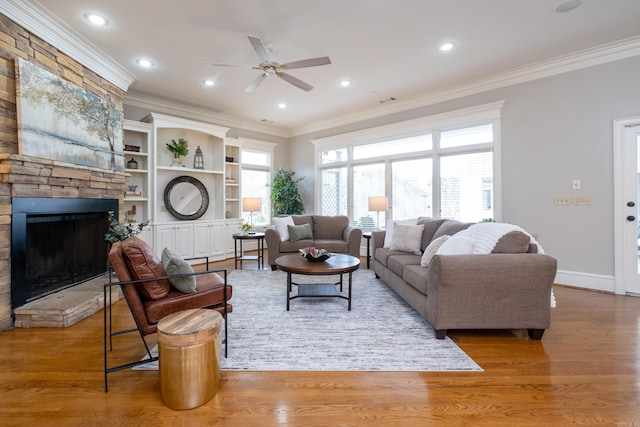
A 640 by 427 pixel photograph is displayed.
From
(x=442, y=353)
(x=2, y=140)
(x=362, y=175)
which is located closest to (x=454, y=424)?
(x=442, y=353)

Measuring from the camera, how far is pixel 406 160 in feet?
18.6

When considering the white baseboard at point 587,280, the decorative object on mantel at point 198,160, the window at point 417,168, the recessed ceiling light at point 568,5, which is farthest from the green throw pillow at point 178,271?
the white baseboard at point 587,280

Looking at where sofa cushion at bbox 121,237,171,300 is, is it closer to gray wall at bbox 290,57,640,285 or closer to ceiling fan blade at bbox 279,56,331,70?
ceiling fan blade at bbox 279,56,331,70

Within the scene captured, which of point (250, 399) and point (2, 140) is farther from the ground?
point (2, 140)

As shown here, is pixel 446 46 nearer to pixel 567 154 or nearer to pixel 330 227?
pixel 567 154

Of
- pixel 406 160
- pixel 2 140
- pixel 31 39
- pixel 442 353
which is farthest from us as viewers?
pixel 406 160

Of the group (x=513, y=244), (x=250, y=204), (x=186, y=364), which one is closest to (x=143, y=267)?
(x=186, y=364)

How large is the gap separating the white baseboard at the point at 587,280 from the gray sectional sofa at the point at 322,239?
287 centimetres

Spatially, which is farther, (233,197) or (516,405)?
(233,197)

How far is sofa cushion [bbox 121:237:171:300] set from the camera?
1.96 meters

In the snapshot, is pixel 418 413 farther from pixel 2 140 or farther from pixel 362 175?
pixel 362 175

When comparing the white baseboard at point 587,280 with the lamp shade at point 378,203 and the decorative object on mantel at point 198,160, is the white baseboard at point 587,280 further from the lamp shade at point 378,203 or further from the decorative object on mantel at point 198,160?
the decorative object on mantel at point 198,160

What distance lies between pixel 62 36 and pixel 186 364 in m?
3.72

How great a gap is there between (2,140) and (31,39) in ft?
3.55
